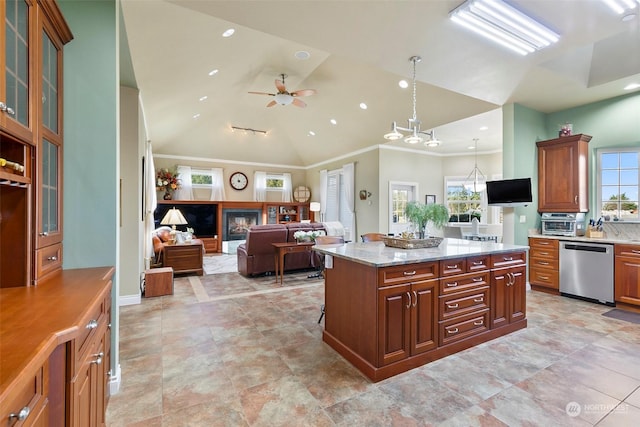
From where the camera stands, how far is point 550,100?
4492mm

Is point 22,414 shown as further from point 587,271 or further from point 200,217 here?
point 200,217

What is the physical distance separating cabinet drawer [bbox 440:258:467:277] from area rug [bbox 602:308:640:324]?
2.52 metres

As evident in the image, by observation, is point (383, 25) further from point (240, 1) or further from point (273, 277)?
point (273, 277)

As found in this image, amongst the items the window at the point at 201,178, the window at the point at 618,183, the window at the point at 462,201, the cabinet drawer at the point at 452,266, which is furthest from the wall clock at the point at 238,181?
the window at the point at 618,183

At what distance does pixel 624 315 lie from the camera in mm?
3594

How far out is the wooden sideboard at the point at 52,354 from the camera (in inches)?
29.4

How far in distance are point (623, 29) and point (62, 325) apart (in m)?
5.03

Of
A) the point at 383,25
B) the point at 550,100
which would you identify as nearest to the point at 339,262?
the point at 383,25

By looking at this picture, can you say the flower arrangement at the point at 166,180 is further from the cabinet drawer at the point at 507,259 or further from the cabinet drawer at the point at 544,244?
the cabinet drawer at the point at 544,244

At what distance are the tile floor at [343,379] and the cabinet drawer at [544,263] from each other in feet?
3.39

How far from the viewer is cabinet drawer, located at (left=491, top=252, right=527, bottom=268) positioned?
2.89m

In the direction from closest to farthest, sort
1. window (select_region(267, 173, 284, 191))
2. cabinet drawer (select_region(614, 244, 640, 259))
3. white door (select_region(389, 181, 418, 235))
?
1. cabinet drawer (select_region(614, 244, 640, 259))
2. white door (select_region(389, 181, 418, 235))
3. window (select_region(267, 173, 284, 191))

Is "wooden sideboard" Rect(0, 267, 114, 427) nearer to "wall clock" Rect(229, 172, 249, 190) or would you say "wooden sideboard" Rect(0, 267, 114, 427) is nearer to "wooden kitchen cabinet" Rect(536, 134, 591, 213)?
"wooden kitchen cabinet" Rect(536, 134, 591, 213)

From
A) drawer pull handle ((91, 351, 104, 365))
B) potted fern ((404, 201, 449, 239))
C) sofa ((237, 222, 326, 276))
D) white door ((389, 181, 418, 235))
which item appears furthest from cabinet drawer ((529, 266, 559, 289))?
drawer pull handle ((91, 351, 104, 365))
